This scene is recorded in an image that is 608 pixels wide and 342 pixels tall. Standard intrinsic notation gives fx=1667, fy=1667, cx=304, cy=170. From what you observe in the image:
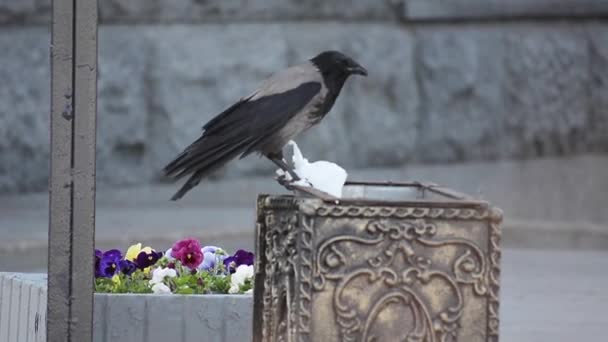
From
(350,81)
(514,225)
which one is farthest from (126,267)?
(514,225)

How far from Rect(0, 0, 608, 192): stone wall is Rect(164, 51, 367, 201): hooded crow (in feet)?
16.0

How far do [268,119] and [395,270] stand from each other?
5.07ft

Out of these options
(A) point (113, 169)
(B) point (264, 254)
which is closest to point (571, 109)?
(A) point (113, 169)

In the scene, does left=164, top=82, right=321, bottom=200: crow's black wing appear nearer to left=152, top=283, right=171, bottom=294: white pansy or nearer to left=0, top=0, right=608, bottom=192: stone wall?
left=152, top=283, right=171, bottom=294: white pansy

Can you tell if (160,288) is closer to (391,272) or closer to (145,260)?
(145,260)

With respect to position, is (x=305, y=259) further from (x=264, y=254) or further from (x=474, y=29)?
(x=474, y=29)

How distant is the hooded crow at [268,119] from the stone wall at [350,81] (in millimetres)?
4869

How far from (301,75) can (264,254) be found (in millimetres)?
1361

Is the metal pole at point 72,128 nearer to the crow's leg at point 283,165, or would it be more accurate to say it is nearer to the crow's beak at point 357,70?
the crow's leg at point 283,165

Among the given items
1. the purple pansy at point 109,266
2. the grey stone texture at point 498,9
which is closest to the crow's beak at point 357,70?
the purple pansy at point 109,266

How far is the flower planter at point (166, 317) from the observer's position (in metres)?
4.77

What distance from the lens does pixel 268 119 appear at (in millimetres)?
5051

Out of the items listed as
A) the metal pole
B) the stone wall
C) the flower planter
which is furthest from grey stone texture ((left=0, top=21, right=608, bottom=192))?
the metal pole

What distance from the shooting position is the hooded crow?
4.95 m
